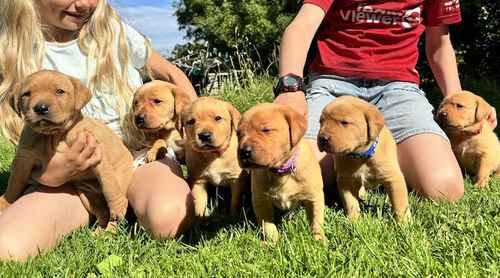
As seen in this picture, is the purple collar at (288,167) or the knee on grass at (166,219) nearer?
the purple collar at (288,167)

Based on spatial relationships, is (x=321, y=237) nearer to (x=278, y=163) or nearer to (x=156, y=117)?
(x=278, y=163)

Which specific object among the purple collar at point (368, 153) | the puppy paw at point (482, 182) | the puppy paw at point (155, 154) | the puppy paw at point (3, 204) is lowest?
the puppy paw at point (482, 182)

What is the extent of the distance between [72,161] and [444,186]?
2.53 m

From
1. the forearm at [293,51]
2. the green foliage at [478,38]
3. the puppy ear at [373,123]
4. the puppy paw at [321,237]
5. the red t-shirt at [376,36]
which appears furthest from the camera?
the green foliage at [478,38]

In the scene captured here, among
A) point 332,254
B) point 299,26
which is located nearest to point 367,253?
point 332,254

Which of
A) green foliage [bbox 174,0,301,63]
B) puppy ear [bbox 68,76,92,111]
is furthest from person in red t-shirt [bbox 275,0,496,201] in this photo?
green foliage [bbox 174,0,301,63]

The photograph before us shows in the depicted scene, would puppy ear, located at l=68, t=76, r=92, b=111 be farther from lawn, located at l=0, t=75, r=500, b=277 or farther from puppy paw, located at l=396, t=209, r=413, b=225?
puppy paw, located at l=396, t=209, r=413, b=225

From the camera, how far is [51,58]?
→ 13.5ft

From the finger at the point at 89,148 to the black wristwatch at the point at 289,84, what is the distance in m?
1.23

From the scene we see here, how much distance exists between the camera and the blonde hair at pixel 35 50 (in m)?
3.99

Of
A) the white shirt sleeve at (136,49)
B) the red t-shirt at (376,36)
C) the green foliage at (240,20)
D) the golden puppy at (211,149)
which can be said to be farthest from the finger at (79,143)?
the green foliage at (240,20)

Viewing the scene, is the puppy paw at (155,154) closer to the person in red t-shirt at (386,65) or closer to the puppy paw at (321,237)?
the person in red t-shirt at (386,65)

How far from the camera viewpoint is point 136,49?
177 inches

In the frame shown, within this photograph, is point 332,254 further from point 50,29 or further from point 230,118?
point 50,29
